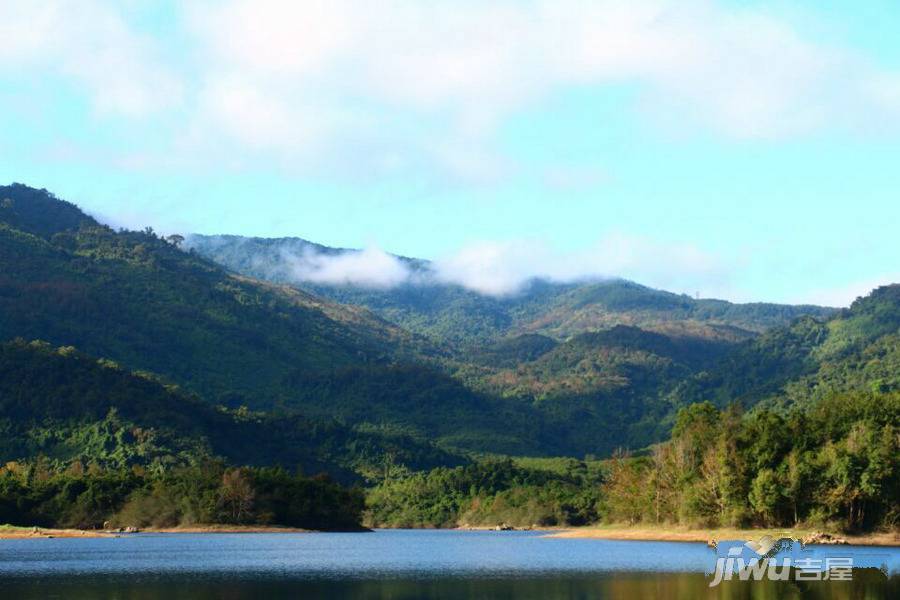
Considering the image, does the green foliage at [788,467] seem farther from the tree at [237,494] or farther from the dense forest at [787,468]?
the tree at [237,494]

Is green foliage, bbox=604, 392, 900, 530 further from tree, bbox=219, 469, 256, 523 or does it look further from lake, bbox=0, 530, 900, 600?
tree, bbox=219, 469, 256, 523

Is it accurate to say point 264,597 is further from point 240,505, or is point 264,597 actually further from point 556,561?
point 240,505

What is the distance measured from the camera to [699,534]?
126 meters

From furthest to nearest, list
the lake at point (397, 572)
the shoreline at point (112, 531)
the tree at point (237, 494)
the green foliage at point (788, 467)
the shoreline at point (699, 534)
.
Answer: the tree at point (237, 494), the shoreline at point (112, 531), the green foliage at point (788, 467), the shoreline at point (699, 534), the lake at point (397, 572)

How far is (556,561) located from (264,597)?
37.7 meters

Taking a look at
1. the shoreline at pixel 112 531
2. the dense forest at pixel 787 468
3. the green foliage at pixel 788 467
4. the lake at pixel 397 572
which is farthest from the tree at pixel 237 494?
the green foliage at pixel 788 467

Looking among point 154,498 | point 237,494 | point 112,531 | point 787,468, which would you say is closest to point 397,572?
point 787,468

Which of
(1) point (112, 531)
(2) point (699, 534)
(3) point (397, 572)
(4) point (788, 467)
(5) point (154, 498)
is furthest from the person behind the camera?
(5) point (154, 498)

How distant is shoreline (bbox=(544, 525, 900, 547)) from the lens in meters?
111

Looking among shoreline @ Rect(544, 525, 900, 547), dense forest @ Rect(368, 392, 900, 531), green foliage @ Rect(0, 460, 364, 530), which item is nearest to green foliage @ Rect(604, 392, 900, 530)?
dense forest @ Rect(368, 392, 900, 531)

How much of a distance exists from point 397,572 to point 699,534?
44167 mm

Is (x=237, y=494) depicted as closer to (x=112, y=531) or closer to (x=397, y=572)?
(x=112, y=531)

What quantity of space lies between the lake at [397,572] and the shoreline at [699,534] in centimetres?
340

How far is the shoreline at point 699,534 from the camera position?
111 meters
